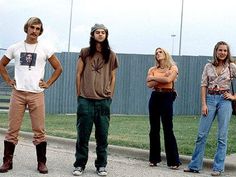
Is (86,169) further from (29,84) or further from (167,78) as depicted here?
(167,78)

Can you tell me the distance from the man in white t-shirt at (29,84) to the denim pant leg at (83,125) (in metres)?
0.48

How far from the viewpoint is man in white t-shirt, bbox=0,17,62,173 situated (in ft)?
21.0

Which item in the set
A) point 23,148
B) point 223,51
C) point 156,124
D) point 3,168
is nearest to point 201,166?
point 156,124

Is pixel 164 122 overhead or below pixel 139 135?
overhead

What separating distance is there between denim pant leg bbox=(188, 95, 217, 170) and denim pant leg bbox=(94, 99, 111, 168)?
4.38 ft

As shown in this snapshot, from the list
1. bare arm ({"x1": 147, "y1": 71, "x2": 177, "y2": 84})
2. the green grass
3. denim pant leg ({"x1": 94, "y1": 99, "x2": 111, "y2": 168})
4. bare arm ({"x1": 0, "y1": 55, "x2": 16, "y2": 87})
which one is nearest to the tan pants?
bare arm ({"x1": 0, "y1": 55, "x2": 16, "y2": 87})

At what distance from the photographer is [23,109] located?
6.48 m

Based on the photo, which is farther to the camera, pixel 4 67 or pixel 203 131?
pixel 203 131

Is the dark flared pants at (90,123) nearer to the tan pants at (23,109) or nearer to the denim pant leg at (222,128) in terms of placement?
the tan pants at (23,109)

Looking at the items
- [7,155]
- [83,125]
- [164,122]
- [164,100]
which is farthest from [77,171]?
[164,100]

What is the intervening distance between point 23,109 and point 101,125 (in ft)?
3.44

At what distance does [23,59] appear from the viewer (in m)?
6.38

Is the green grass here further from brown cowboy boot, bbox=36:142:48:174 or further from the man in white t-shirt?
the man in white t-shirt

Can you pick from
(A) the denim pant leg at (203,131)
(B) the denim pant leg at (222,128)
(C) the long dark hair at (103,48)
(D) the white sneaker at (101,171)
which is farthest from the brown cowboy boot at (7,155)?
(B) the denim pant leg at (222,128)
